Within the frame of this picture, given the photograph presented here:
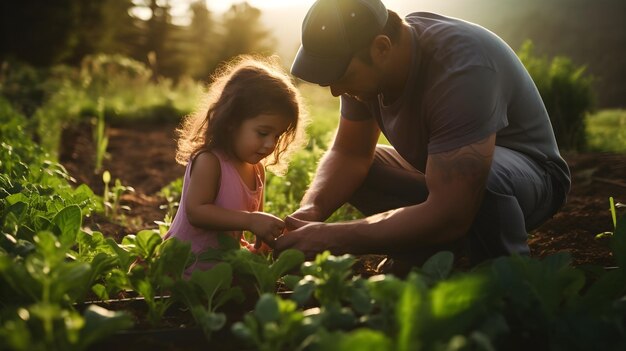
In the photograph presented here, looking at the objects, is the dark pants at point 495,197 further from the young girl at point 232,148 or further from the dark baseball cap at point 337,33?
the dark baseball cap at point 337,33

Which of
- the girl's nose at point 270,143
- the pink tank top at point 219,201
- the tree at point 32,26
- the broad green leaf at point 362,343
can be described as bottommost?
the tree at point 32,26

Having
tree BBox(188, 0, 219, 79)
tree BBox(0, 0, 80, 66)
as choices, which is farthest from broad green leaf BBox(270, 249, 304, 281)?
tree BBox(188, 0, 219, 79)

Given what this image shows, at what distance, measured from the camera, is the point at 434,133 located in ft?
8.45

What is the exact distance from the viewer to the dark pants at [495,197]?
2.62 metres

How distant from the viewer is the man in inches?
96.0

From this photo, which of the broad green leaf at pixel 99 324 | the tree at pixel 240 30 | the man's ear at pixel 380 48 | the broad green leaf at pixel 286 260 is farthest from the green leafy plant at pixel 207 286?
the tree at pixel 240 30

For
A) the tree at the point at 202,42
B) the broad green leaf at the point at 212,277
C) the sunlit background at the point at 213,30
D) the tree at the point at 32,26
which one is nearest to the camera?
the broad green leaf at the point at 212,277

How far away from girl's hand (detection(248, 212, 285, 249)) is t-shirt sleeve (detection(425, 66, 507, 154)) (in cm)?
61

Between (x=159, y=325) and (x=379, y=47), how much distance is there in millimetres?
1261

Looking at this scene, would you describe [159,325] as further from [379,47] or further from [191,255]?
[379,47]

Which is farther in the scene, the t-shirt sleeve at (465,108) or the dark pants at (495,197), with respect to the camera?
the dark pants at (495,197)

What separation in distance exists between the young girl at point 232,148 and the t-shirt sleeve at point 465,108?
601 mm

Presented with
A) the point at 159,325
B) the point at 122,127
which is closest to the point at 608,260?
the point at 159,325

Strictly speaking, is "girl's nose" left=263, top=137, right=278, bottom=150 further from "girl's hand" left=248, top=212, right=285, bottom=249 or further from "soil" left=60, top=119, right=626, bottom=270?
"soil" left=60, top=119, right=626, bottom=270
